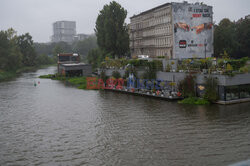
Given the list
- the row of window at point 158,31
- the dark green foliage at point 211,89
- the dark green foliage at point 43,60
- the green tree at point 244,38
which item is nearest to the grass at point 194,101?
the dark green foliage at point 211,89

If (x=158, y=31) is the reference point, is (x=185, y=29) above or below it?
below

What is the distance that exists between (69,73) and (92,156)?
63.5m

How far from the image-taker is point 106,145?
19.7 meters

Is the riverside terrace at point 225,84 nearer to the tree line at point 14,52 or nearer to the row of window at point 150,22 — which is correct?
the row of window at point 150,22

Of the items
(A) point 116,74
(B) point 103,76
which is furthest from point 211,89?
(B) point 103,76

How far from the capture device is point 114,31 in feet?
246

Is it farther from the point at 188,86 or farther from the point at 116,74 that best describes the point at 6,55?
the point at 188,86

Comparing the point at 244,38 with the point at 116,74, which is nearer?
the point at 116,74

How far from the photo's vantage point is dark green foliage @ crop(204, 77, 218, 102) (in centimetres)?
3188

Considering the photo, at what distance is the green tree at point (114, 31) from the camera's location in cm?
7412

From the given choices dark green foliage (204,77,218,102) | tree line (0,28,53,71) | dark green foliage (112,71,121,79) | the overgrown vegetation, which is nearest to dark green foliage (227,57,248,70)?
dark green foliage (204,77,218,102)

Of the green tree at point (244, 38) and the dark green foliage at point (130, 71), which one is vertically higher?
the green tree at point (244, 38)

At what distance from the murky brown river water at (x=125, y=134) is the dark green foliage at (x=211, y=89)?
170 cm

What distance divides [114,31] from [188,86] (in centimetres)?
4388
